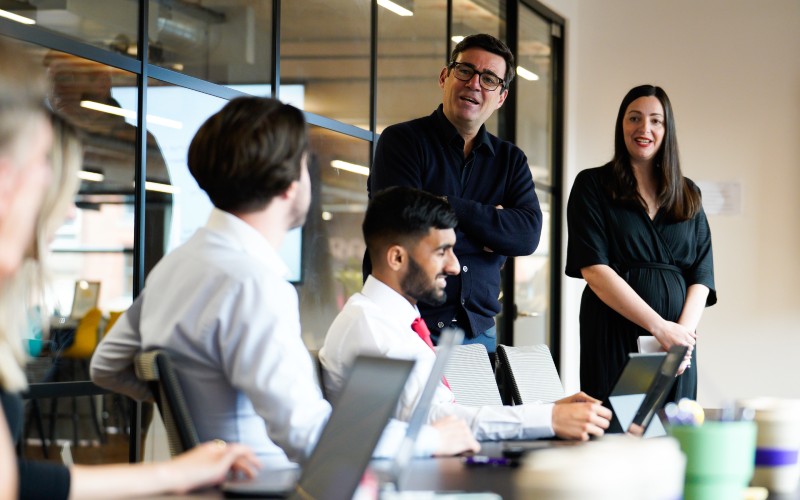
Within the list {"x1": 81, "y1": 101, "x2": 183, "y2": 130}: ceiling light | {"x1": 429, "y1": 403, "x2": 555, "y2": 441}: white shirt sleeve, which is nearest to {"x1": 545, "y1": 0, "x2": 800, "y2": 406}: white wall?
{"x1": 81, "y1": 101, "x2": 183, "y2": 130}: ceiling light

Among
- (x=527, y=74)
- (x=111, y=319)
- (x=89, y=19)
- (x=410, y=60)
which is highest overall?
(x=527, y=74)

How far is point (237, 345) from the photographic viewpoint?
5.38 feet

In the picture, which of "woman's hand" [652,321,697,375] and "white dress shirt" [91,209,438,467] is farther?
"woman's hand" [652,321,697,375]

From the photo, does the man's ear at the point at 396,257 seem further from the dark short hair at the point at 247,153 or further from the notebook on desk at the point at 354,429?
the notebook on desk at the point at 354,429

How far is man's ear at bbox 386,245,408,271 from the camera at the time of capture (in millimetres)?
2510

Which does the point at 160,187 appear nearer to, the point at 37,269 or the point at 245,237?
the point at 245,237

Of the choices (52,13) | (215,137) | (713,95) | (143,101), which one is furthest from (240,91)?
(713,95)

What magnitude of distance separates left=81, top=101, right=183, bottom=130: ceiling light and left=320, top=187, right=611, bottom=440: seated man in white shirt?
4.91ft

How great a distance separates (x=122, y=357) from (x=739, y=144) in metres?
6.72

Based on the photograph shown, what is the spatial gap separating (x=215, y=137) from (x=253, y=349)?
1.39 ft

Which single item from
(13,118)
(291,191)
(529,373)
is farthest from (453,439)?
(529,373)

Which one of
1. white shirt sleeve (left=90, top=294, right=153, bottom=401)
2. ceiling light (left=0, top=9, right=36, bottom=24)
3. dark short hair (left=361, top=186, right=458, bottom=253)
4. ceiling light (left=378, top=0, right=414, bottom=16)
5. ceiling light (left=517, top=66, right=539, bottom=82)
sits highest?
ceiling light (left=378, top=0, right=414, bottom=16)

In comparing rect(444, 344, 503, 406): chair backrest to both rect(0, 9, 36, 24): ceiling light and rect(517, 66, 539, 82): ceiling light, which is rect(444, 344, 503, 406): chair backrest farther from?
rect(517, 66, 539, 82): ceiling light

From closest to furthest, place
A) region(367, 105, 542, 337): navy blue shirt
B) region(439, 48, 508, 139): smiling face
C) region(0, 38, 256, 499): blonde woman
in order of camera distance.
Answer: region(0, 38, 256, 499): blonde woman → region(367, 105, 542, 337): navy blue shirt → region(439, 48, 508, 139): smiling face
